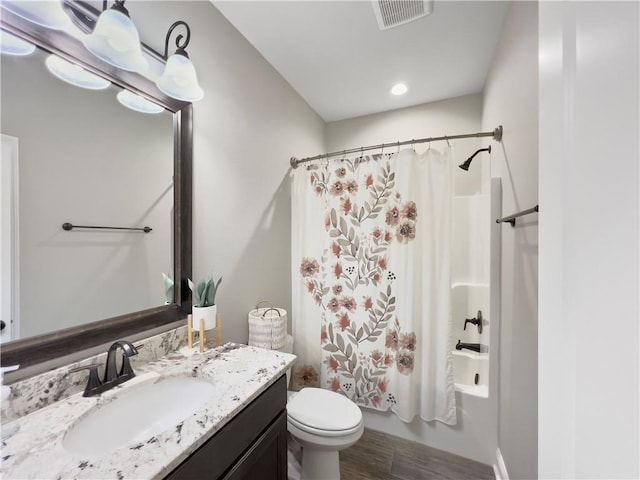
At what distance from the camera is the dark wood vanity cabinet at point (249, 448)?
648mm

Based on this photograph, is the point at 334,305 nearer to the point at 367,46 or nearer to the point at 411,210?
the point at 411,210

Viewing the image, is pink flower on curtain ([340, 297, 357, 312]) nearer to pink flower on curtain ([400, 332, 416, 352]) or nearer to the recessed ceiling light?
pink flower on curtain ([400, 332, 416, 352])

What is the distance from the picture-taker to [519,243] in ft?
3.85

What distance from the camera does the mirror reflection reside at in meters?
0.74

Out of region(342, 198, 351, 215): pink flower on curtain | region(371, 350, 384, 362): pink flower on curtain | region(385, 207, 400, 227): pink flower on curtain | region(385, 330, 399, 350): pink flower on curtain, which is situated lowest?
region(371, 350, 384, 362): pink flower on curtain

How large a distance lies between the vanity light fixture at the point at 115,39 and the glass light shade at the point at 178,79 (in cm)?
13

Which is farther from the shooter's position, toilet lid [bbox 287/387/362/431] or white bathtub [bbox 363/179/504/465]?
white bathtub [bbox 363/179/504/465]

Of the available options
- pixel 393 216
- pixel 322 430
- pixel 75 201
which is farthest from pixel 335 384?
pixel 75 201

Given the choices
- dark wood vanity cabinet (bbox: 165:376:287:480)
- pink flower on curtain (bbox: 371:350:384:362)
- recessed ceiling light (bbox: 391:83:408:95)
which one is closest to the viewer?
dark wood vanity cabinet (bbox: 165:376:287:480)

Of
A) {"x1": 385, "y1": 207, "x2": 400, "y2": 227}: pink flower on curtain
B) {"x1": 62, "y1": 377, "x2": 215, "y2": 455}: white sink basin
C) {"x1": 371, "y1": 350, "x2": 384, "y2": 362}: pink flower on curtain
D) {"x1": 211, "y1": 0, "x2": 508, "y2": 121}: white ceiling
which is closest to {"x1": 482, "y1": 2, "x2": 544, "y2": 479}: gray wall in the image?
{"x1": 211, "y1": 0, "x2": 508, "y2": 121}: white ceiling

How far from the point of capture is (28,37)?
750 millimetres

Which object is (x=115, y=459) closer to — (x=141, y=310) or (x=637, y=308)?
(x=141, y=310)

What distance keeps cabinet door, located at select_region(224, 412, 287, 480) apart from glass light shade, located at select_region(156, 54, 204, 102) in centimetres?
138

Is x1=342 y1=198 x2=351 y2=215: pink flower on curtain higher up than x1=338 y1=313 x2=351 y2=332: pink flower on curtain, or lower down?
higher up
